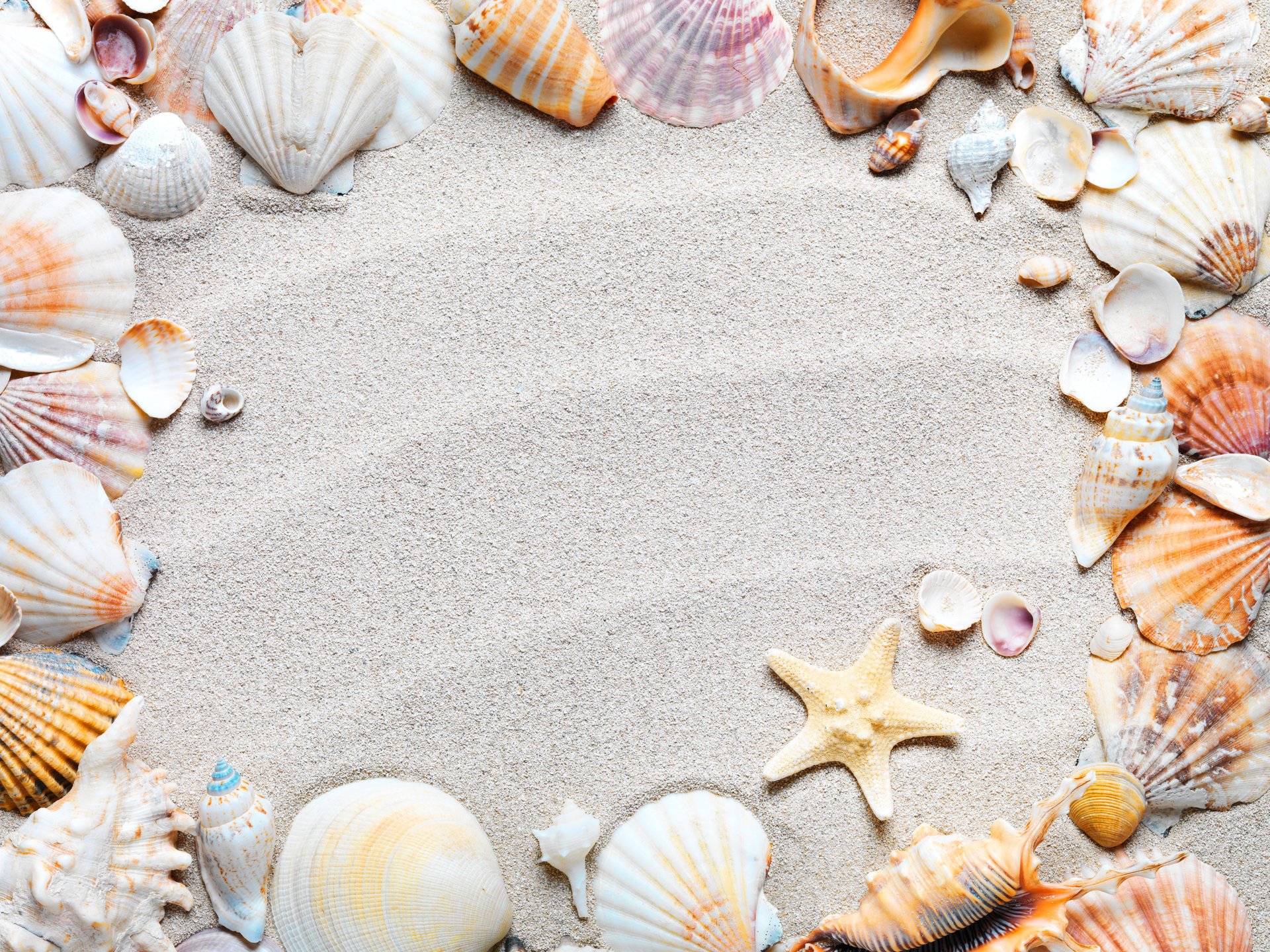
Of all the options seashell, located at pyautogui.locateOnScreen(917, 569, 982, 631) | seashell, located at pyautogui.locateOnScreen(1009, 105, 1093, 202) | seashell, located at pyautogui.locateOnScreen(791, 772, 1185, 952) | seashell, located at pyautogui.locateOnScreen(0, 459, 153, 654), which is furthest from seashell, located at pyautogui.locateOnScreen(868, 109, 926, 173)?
seashell, located at pyautogui.locateOnScreen(0, 459, 153, 654)

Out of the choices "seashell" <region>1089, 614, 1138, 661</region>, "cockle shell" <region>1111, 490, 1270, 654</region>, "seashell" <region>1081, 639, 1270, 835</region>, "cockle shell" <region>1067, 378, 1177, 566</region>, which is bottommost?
"seashell" <region>1081, 639, 1270, 835</region>

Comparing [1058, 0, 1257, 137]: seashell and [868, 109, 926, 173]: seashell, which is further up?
[1058, 0, 1257, 137]: seashell

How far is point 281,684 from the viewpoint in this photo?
1.67 m

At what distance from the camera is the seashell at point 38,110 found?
1687 mm

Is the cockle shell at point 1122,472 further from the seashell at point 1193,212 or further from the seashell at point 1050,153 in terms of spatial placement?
the seashell at point 1050,153

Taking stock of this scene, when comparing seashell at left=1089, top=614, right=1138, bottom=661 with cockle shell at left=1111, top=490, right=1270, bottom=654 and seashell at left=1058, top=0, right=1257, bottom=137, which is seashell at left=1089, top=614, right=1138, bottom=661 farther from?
seashell at left=1058, top=0, right=1257, bottom=137

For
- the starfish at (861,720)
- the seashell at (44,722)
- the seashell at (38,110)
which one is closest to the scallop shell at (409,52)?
the seashell at (38,110)

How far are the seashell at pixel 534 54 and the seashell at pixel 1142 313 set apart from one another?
1.02 metres

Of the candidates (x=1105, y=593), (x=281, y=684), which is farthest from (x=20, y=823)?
(x=1105, y=593)

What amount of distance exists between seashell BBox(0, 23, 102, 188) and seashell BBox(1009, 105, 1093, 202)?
1.75m

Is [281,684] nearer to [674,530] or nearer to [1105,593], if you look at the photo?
[674,530]

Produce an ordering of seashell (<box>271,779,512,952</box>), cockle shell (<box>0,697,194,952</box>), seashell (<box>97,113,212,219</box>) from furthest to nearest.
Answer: seashell (<box>97,113,212,219</box>) → seashell (<box>271,779,512,952</box>) → cockle shell (<box>0,697,194,952</box>)

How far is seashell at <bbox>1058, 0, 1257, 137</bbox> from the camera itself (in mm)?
1754

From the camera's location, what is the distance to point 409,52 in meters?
1.75
